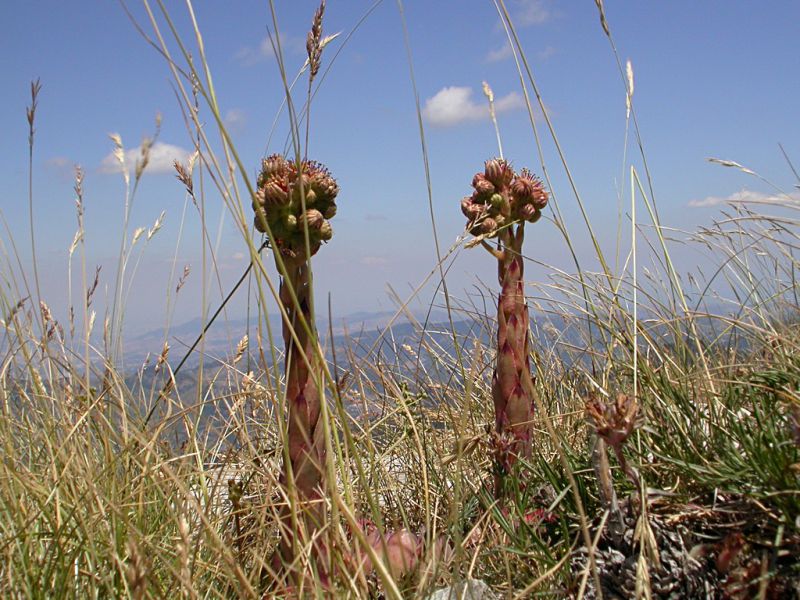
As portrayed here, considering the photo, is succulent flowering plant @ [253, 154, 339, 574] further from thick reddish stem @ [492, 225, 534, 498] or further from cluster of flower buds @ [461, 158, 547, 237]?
cluster of flower buds @ [461, 158, 547, 237]

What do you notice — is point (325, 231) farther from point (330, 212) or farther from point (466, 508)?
point (466, 508)

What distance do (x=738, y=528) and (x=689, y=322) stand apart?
37.4 inches

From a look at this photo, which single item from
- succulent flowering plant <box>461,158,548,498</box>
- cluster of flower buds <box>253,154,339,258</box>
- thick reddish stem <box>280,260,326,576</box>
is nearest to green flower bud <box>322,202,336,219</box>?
cluster of flower buds <box>253,154,339,258</box>

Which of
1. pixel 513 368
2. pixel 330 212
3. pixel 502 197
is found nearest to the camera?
pixel 330 212

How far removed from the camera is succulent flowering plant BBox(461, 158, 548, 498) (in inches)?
73.3

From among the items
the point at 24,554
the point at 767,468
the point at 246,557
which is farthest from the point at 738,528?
the point at 24,554

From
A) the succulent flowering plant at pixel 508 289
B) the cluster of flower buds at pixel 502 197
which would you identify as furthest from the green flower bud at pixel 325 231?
the cluster of flower buds at pixel 502 197

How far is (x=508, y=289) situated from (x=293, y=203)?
714 mm

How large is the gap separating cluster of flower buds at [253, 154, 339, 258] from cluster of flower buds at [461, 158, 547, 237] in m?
0.58

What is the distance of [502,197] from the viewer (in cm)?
208

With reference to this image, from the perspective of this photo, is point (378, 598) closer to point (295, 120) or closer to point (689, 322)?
point (295, 120)

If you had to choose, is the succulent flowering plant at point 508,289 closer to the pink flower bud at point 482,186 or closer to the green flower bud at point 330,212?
the pink flower bud at point 482,186

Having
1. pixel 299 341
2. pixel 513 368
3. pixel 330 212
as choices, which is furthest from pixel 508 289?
pixel 299 341

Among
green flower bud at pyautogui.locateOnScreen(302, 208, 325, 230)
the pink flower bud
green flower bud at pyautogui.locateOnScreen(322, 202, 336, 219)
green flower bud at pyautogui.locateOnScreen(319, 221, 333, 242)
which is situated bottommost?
green flower bud at pyautogui.locateOnScreen(319, 221, 333, 242)
